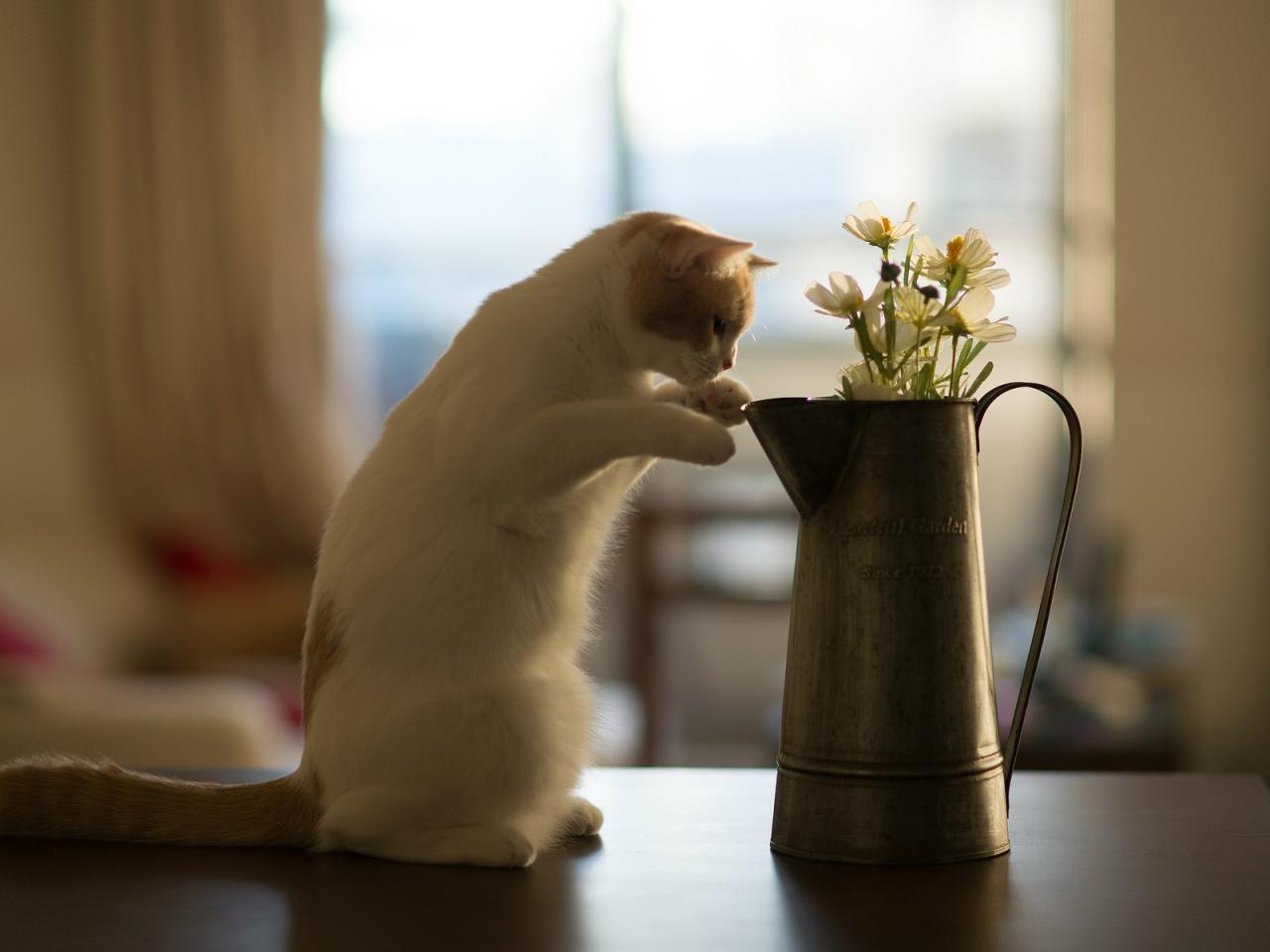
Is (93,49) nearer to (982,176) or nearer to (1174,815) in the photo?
(982,176)

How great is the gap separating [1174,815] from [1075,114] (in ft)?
10.4

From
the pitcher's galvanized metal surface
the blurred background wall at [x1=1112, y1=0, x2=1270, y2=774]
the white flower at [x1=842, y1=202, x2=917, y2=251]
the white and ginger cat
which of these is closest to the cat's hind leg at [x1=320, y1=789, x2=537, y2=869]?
the white and ginger cat

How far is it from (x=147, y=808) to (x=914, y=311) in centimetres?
52

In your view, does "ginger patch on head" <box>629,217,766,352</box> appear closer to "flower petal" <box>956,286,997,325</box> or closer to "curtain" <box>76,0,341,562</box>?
"flower petal" <box>956,286,997,325</box>

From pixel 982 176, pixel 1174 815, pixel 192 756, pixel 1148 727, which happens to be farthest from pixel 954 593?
pixel 982 176

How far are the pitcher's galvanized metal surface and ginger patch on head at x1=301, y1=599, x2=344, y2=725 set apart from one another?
0.89 feet

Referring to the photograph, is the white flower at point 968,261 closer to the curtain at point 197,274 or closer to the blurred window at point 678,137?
the curtain at point 197,274

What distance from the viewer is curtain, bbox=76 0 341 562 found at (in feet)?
10.9

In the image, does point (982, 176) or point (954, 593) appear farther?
point (982, 176)

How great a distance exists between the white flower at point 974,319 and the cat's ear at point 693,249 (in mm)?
203

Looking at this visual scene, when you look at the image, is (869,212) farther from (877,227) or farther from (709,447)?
(709,447)

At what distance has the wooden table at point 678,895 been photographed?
0.59m

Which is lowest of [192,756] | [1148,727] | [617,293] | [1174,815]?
[1148,727]

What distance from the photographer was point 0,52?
10.7ft
